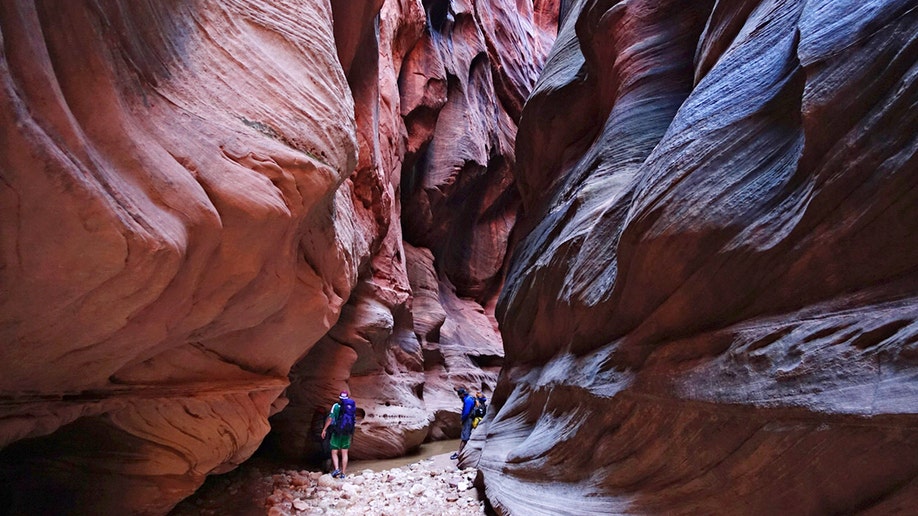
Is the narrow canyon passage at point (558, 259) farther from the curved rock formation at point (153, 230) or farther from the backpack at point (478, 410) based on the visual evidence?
the backpack at point (478, 410)

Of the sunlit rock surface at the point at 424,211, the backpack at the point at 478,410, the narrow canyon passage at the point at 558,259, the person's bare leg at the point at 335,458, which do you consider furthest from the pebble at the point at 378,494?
the backpack at the point at 478,410

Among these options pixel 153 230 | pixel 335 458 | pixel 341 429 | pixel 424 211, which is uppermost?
pixel 424 211

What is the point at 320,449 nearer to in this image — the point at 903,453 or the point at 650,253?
the point at 650,253

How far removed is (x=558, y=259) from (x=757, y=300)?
9.56 ft

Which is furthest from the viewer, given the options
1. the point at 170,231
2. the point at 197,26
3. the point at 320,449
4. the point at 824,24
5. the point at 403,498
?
the point at 320,449

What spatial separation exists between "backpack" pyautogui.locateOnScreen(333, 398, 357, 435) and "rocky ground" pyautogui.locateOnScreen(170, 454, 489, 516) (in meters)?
0.63

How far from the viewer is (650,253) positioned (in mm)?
3467

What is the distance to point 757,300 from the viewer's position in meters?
2.80

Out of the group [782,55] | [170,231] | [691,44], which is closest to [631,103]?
[691,44]

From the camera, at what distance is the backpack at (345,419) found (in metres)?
7.14

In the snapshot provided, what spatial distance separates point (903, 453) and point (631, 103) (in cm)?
467

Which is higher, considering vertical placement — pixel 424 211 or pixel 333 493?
pixel 424 211

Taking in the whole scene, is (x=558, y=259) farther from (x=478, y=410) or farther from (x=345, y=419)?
(x=478, y=410)

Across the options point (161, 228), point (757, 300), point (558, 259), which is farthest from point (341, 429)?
point (757, 300)
